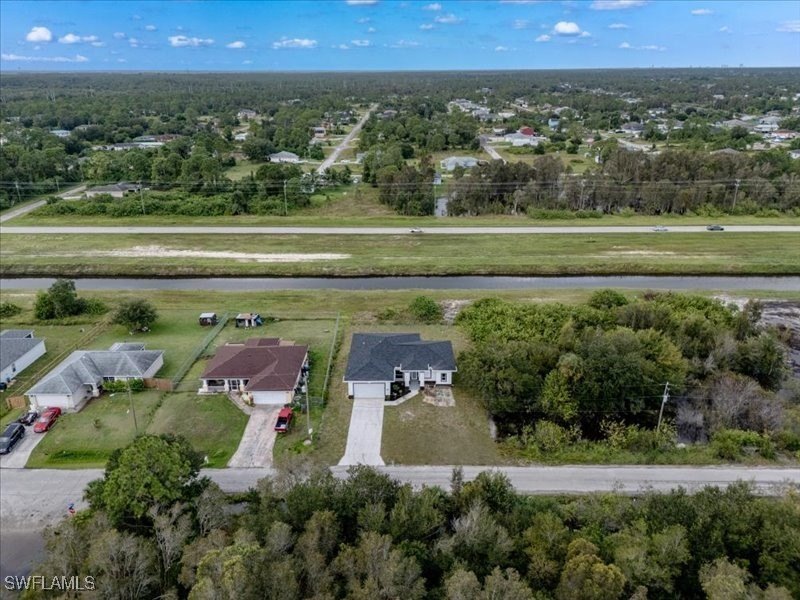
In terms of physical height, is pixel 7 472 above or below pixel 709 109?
below

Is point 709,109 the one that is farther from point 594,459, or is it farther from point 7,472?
point 7,472

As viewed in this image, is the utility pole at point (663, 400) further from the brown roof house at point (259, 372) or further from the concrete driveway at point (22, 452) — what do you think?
the concrete driveway at point (22, 452)

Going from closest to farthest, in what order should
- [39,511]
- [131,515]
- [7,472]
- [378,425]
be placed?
[131,515] < [39,511] < [7,472] < [378,425]

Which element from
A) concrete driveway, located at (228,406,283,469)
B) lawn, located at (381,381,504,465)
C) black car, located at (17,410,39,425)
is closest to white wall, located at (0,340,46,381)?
black car, located at (17,410,39,425)

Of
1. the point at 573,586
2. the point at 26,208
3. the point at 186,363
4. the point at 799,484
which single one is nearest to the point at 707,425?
the point at 799,484

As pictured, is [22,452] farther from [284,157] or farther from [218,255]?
[284,157]

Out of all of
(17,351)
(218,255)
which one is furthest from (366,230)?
(17,351)
